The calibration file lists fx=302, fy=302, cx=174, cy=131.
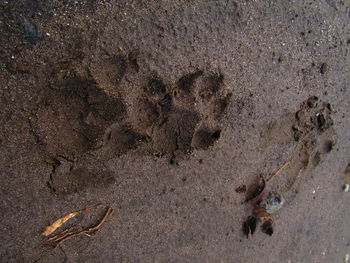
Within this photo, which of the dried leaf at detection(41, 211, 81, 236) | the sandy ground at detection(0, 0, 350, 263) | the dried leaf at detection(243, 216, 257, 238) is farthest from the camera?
the dried leaf at detection(243, 216, 257, 238)

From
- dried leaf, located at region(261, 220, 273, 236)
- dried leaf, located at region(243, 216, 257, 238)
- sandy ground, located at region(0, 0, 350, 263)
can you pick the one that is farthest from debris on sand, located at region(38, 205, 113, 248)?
dried leaf, located at region(261, 220, 273, 236)

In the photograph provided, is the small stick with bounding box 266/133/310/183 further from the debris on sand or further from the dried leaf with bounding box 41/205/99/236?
the dried leaf with bounding box 41/205/99/236

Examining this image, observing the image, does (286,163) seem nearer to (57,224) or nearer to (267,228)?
(267,228)

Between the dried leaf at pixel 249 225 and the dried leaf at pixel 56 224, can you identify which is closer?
the dried leaf at pixel 56 224

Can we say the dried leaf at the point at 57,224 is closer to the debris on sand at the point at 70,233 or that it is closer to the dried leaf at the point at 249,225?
the debris on sand at the point at 70,233

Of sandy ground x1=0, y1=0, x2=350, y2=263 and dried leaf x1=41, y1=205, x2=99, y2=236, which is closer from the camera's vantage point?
sandy ground x1=0, y1=0, x2=350, y2=263

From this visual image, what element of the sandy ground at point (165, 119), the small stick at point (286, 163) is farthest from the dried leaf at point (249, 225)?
the small stick at point (286, 163)

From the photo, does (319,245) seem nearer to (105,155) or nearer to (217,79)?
(217,79)
